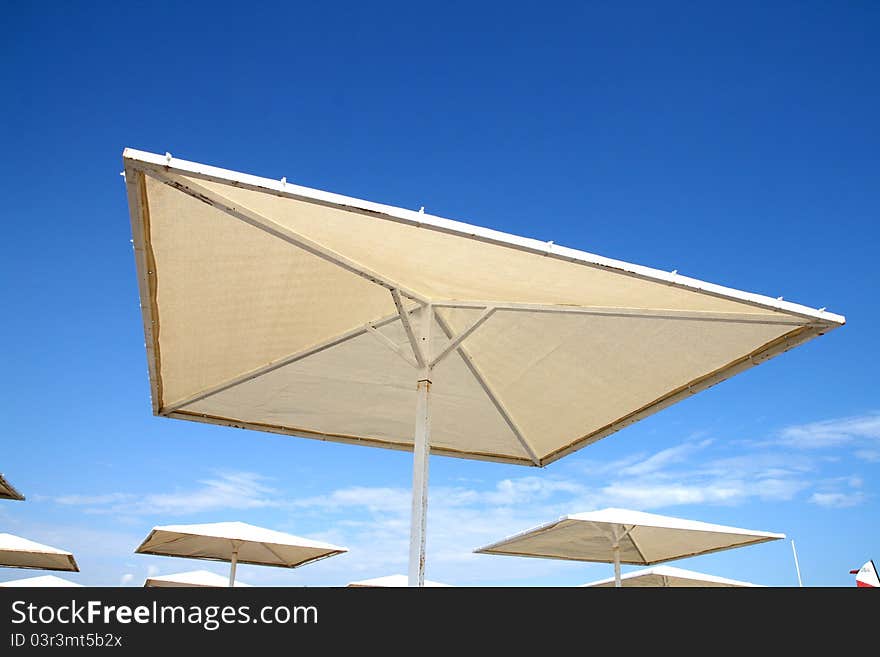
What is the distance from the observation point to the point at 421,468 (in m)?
5.93

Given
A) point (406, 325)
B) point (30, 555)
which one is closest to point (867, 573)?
point (406, 325)

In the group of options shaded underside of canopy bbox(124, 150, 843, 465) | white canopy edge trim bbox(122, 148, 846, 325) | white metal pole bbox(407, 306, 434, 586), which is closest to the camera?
white canopy edge trim bbox(122, 148, 846, 325)

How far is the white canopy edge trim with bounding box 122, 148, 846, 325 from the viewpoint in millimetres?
3846

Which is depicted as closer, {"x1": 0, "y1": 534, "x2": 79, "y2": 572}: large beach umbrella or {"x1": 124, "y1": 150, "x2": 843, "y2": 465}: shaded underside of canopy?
{"x1": 124, "y1": 150, "x2": 843, "y2": 465}: shaded underside of canopy

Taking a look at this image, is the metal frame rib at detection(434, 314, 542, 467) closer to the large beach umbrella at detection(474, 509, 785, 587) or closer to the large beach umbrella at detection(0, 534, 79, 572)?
the large beach umbrella at detection(474, 509, 785, 587)

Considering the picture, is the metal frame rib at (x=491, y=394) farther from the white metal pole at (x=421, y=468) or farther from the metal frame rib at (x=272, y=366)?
the white metal pole at (x=421, y=468)

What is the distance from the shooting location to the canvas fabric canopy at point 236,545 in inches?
520

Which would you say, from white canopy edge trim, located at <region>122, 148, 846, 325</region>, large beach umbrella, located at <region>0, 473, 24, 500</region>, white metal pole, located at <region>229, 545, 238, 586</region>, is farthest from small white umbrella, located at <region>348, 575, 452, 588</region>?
white canopy edge trim, located at <region>122, 148, 846, 325</region>

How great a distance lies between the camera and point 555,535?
12.0 m

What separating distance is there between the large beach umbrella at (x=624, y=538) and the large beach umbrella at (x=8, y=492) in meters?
8.89

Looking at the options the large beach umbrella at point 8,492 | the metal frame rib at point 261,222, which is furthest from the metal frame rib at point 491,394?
the large beach umbrella at point 8,492

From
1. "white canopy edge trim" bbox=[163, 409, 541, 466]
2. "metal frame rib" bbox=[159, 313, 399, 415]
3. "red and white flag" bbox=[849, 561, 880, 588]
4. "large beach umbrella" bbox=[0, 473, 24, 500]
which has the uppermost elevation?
"metal frame rib" bbox=[159, 313, 399, 415]

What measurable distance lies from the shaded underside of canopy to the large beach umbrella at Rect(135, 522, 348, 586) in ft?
18.0
